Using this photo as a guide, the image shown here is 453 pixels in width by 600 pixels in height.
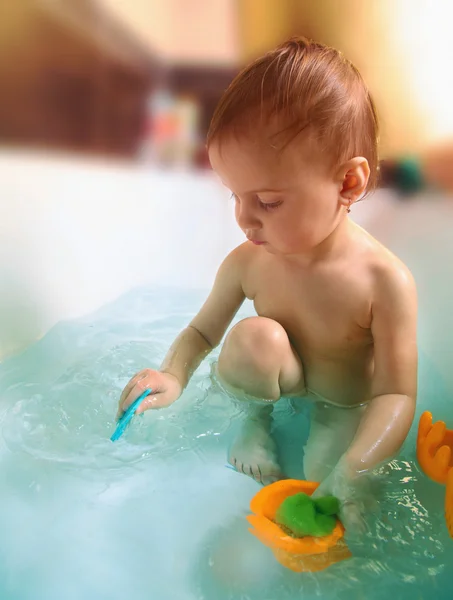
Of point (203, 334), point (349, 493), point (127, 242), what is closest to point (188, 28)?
point (127, 242)

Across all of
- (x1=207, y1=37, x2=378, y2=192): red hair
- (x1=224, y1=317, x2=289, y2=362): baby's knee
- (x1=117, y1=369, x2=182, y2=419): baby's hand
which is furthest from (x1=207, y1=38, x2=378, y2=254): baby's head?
(x1=117, y1=369, x2=182, y2=419): baby's hand

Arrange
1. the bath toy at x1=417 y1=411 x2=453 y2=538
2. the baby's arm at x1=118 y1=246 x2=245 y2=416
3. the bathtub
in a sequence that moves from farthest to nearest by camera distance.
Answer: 1. the bathtub
2. the baby's arm at x1=118 y1=246 x2=245 y2=416
3. the bath toy at x1=417 y1=411 x2=453 y2=538

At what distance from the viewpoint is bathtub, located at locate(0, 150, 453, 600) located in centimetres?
107

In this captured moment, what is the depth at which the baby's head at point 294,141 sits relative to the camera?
64 cm

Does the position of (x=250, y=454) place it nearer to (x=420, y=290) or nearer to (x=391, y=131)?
(x=420, y=290)

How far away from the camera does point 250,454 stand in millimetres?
756

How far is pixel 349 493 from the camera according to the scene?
0.66 metres

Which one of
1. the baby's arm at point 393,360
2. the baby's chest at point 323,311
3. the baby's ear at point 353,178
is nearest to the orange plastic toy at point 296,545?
the baby's arm at point 393,360

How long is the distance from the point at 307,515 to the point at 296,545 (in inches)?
1.3

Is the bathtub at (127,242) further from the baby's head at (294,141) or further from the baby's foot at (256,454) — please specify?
the baby's head at (294,141)

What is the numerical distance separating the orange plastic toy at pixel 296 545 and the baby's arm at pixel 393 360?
0.13 meters

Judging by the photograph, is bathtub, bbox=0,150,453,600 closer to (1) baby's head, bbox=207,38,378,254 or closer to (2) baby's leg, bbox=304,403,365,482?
(2) baby's leg, bbox=304,403,365,482

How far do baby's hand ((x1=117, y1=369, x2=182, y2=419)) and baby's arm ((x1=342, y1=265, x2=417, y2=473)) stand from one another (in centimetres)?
26

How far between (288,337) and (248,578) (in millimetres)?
328
